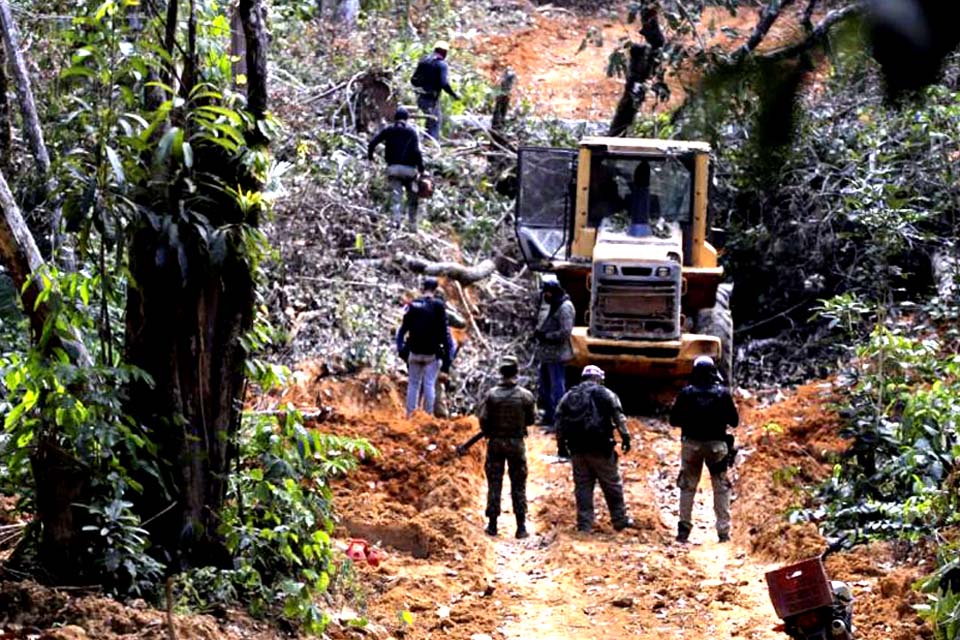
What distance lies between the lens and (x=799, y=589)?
7.67 m

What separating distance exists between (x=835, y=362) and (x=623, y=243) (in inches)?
140

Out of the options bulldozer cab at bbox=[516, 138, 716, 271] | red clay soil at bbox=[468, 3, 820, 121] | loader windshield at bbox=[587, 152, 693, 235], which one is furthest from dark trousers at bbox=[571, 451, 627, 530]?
red clay soil at bbox=[468, 3, 820, 121]

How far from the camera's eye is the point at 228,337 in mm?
8031

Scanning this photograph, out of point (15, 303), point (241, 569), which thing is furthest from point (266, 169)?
point (15, 303)

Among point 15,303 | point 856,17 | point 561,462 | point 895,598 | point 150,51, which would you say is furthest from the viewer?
point 561,462

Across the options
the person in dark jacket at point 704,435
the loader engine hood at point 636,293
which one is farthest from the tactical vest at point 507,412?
the loader engine hood at point 636,293

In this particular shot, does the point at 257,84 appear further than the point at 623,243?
No

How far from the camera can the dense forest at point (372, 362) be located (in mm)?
6875

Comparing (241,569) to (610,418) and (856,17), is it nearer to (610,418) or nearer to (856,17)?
(610,418)

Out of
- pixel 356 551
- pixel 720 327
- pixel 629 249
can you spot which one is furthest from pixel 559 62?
pixel 356 551

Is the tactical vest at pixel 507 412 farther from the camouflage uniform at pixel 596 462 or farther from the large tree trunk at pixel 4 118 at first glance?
the large tree trunk at pixel 4 118

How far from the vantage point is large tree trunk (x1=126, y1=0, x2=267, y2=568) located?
25.5 ft

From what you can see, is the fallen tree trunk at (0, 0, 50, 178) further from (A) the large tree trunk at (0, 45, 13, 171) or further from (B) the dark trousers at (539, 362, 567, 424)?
(B) the dark trousers at (539, 362, 567, 424)

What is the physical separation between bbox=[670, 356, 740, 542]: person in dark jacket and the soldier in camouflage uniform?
48.2 inches
